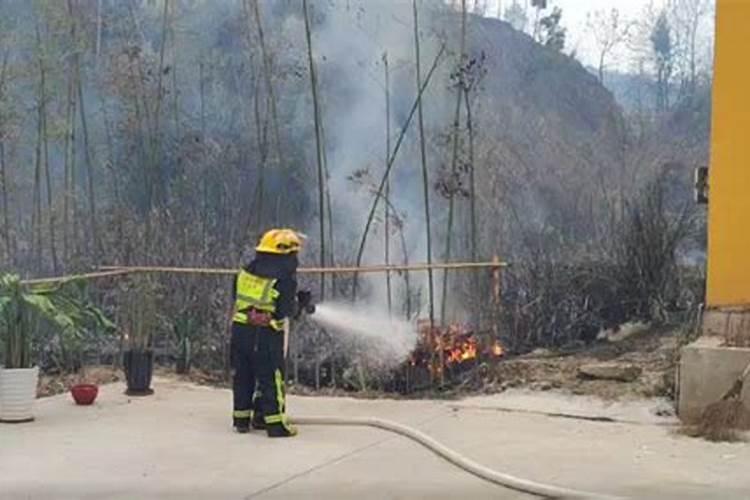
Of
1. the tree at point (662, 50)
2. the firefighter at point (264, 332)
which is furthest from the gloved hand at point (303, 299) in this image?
the tree at point (662, 50)

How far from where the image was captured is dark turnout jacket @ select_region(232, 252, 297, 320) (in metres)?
6.03

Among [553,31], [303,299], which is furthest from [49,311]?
[553,31]

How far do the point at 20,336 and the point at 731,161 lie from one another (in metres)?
4.72

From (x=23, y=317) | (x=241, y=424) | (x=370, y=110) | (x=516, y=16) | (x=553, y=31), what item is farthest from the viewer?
(x=553, y=31)

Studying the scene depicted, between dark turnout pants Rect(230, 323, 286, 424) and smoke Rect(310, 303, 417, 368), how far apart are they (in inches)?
75.3

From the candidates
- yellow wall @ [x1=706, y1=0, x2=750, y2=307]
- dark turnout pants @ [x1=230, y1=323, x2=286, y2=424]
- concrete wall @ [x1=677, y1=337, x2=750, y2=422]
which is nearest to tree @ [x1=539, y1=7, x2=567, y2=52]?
yellow wall @ [x1=706, y1=0, x2=750, y2=307]

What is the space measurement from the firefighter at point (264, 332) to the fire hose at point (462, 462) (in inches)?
11.9

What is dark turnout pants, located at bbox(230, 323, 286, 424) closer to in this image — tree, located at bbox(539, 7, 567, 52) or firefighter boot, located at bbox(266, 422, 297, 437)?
firefighter boot, located at bbox(266, 422, 297, 437)

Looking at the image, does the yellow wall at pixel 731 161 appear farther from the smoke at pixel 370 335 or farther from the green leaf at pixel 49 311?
the green leaf at pixel 49 311

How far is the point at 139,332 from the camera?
7.69 m

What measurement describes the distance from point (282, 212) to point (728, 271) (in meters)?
4.86

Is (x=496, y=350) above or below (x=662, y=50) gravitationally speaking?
below

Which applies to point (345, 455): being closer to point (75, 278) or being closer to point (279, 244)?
point (279, 244)

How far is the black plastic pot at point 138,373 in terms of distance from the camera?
731 cm
